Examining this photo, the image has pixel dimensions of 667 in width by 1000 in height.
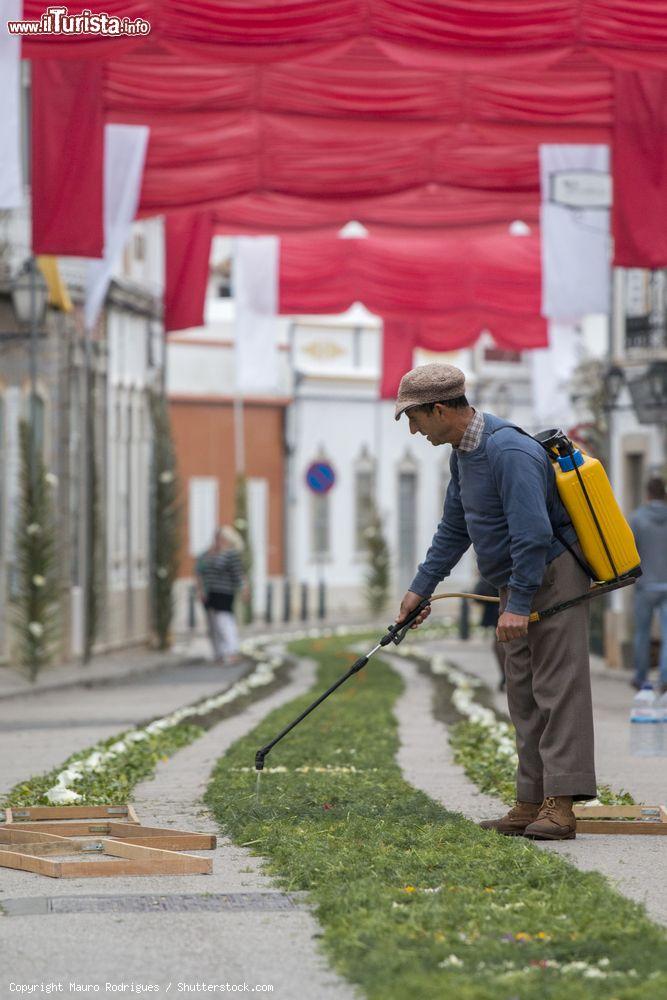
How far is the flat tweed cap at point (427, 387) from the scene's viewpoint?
8.23 m

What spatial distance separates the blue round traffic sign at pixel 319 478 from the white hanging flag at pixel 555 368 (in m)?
7.70

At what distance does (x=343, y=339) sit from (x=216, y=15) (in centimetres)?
3760

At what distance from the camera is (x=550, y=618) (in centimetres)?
839

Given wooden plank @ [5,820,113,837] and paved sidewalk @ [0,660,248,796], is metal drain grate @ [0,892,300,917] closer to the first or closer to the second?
wooden plank @ [5,820,113,837]

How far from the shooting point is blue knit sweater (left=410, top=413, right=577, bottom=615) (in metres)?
8.16

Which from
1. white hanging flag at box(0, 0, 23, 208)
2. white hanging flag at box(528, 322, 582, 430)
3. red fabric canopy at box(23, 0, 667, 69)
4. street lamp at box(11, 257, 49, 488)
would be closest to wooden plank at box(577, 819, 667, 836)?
red fabric canopy at box(23, 0, 667, 69)

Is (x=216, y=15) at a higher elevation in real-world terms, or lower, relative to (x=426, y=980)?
higher

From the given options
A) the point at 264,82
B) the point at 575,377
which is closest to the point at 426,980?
the point at 264,82

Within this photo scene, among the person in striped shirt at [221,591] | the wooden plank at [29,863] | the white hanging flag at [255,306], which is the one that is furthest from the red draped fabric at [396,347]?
the wooden plank at [29,863]

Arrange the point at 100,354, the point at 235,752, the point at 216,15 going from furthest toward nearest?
Answer: the point at 100,354 → the point at 216,15 → the point at 235,752

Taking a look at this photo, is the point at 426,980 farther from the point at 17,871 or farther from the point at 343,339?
the point at 343,339

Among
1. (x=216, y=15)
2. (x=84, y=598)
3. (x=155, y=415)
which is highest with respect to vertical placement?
(x=216, y=15)

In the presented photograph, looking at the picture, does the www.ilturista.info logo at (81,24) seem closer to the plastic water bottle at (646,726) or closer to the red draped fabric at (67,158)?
the red draped fabric at (67,158)

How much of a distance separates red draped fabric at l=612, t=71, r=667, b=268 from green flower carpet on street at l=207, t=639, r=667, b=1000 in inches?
327
